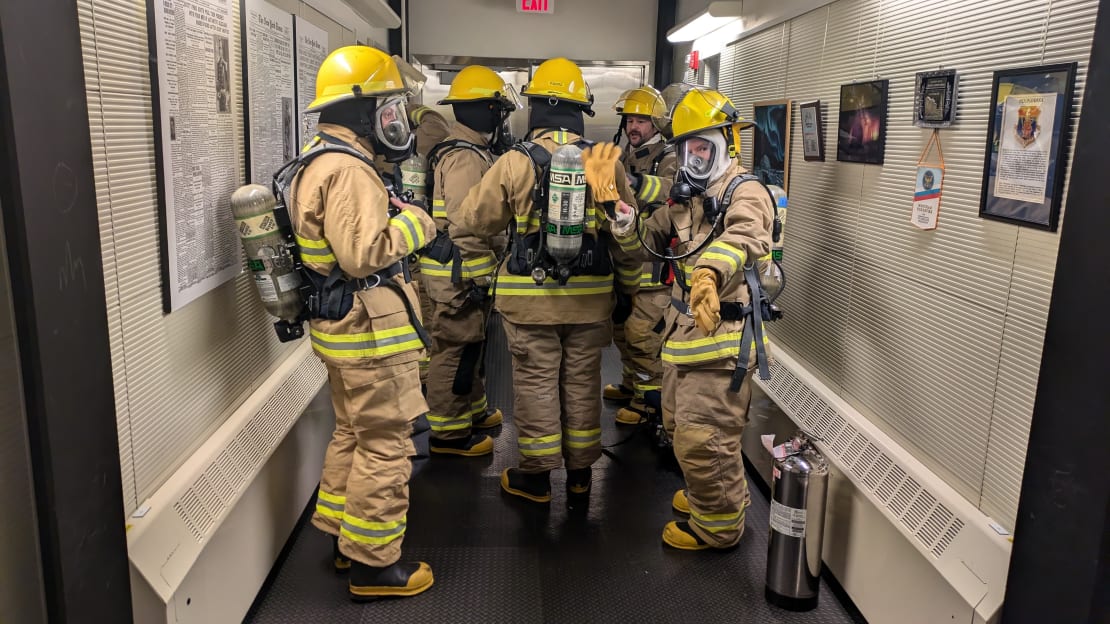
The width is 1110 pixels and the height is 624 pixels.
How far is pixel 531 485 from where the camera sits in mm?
3975

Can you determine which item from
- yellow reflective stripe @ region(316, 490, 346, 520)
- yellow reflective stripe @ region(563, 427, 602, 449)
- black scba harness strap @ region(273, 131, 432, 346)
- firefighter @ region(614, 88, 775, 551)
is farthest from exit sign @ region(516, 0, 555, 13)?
yellow reflective stripe @ region(316, 490, 346, 520)

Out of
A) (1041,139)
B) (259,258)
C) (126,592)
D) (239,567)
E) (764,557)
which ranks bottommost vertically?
(764,557)

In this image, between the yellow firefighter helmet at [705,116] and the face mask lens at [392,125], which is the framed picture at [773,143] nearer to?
the yellow firefighter helmet at [705,116]

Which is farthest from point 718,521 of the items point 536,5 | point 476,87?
point 536,5

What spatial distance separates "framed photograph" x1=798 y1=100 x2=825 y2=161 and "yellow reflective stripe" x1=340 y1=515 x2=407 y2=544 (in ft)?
8.11

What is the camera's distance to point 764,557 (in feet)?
11.6

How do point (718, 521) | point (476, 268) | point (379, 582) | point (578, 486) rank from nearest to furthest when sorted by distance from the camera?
point (379, 582) < point (718, 521) < point (578, 486) < point (476, 268)

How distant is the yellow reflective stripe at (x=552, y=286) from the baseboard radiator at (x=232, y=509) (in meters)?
1.06

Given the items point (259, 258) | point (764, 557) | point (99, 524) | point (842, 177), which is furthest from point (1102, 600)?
point (259, 258)

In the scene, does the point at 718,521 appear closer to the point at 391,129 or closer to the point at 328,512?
the point at 328,512

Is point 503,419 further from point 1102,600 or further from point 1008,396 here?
point 1102,600

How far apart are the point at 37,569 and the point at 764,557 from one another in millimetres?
2758

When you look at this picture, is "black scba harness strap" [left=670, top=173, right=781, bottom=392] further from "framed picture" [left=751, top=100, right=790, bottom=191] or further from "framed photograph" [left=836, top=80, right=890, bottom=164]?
"framed picture" [left=751, top=100, right=790, bottom=191]

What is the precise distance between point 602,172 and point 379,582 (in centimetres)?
186
